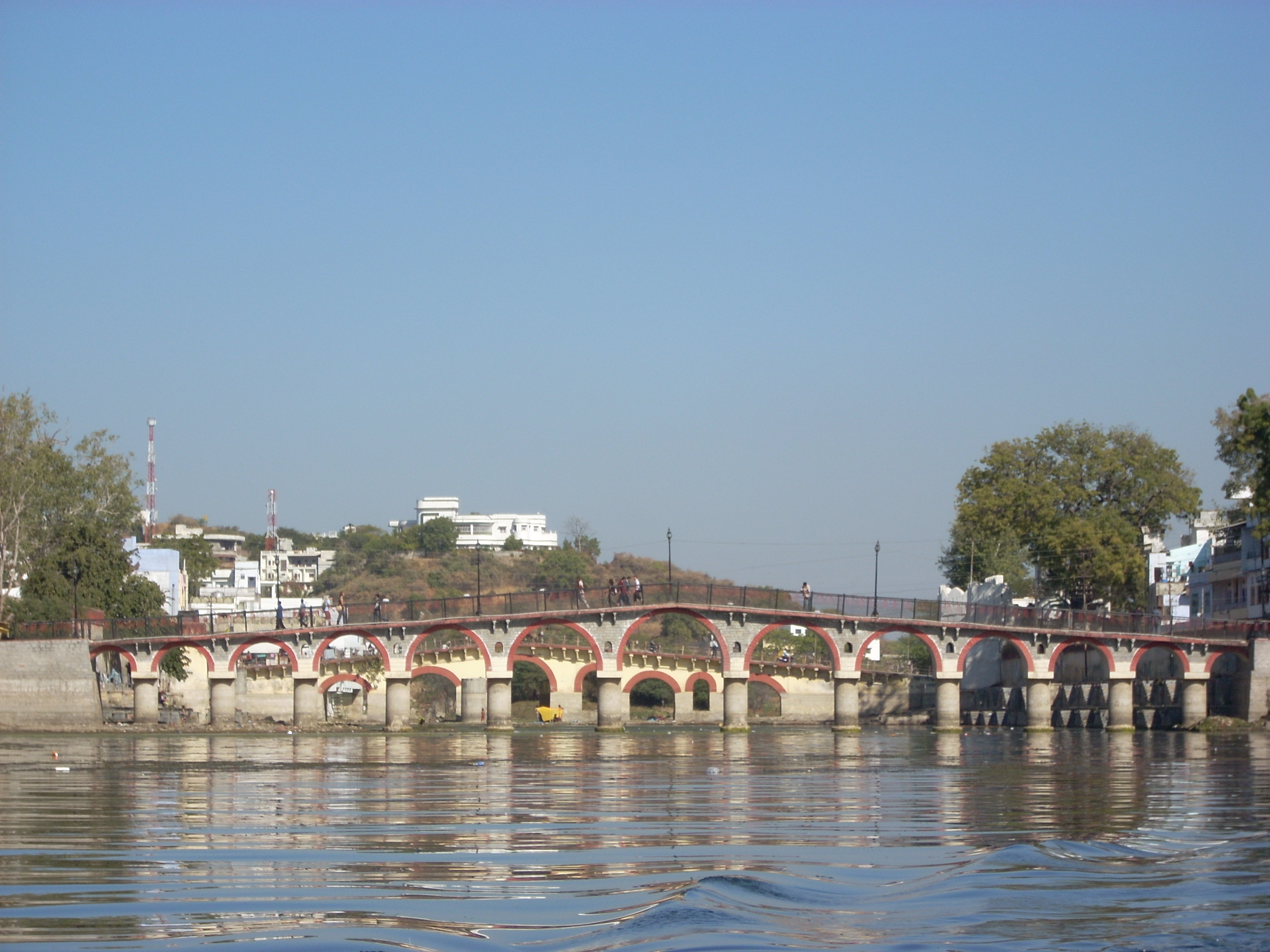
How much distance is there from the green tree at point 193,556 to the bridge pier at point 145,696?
2006 inches

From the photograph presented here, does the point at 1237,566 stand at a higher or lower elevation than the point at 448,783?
higher

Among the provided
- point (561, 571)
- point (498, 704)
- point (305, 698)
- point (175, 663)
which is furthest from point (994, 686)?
point (561, 571)

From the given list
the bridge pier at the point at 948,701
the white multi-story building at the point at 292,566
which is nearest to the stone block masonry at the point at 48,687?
the bridge pier at the point at 948,701

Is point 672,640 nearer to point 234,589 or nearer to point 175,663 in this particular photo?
point 175,663

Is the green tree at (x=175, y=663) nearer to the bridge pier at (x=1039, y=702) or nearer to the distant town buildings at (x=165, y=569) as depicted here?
the distant town buildings at (x=165, y=569)

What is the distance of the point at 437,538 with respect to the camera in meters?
172

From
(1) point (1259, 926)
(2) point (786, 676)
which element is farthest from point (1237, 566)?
(1) point (1259, 926)

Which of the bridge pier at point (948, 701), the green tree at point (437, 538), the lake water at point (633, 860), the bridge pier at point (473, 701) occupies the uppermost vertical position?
the green tree at point (437, 538)

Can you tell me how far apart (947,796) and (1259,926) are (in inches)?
509

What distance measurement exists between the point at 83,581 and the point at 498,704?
20.3 meters

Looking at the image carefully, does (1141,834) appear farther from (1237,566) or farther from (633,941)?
(1237,566)

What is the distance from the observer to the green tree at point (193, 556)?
113250 millimetres

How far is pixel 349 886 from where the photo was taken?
1329 centimetres

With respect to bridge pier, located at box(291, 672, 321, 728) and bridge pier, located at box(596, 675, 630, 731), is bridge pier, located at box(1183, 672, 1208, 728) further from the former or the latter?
bridge pier, located at box(291, 672, 321, 728)
